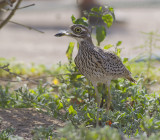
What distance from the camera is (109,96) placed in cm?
424

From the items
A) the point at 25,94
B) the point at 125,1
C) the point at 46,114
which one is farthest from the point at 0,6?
the point at 125,1

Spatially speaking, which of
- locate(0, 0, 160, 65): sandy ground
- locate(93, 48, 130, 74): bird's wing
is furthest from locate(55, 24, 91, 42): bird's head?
locate(0, 0, 160, 65): sandy ground

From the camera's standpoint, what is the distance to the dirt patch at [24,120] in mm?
3684

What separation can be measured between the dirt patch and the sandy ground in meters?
2.26

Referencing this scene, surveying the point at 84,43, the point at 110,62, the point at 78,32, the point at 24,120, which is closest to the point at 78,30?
the point at 78,32

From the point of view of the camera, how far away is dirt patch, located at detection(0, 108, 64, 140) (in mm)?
3684

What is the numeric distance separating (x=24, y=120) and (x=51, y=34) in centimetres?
803

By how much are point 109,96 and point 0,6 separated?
6.79 ft

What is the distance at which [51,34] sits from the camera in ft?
38.6

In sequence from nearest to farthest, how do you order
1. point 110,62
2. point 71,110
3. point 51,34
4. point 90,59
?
point 71,110, point 90,59, point 110,62, point 51,34

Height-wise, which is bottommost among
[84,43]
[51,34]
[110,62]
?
[110,62]

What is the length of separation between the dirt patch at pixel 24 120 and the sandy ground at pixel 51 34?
2257 mm

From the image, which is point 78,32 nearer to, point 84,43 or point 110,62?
point 84,43

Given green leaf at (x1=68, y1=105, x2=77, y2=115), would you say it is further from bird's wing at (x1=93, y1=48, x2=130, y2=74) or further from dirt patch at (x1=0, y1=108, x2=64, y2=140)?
bird's wing at (x1=93, y1=48, x2=130, y2=74)
